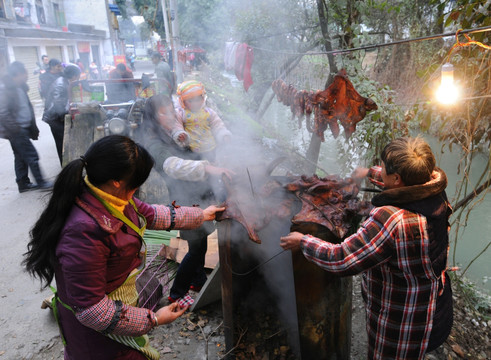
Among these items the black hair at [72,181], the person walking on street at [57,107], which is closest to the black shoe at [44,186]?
→ the person walking on street at [57,107]

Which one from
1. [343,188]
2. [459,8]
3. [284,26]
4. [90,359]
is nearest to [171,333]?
[90,359]

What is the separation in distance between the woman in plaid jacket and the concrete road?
1.69 meters

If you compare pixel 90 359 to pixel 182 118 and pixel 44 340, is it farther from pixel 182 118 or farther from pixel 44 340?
pixel 182 118

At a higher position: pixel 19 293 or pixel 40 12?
pixel 40 12

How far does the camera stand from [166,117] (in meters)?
3.28

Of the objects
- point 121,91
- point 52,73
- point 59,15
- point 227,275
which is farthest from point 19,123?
point 59,15

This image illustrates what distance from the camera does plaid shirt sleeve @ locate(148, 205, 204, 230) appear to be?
219 centimetres

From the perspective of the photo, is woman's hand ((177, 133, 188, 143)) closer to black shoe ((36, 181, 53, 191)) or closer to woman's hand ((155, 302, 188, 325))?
woman's hand ((155, 302, 188, 325))

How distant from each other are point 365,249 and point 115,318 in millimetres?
1270

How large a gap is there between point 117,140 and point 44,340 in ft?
8.45

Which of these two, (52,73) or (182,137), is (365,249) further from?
(52,73)

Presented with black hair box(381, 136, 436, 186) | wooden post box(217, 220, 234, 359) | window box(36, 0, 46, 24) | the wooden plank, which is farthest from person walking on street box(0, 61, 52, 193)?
window box(36, 0, 46, 24)

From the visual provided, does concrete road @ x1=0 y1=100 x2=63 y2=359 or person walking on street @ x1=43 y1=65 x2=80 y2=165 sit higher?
person walking on street @ x1=43 y1=65 x2=80 y2=165

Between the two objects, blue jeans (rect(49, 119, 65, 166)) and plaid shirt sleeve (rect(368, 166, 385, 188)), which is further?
blue jeans (rect(49, 119, 65, 166))
